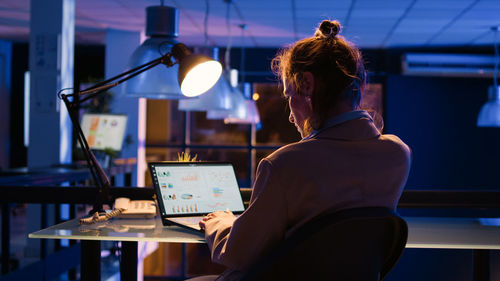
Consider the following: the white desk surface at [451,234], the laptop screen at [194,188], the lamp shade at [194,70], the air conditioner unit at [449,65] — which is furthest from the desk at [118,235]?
the air conditioner unit at [449,65]

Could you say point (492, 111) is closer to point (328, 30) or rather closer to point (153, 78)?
point (153, 78)

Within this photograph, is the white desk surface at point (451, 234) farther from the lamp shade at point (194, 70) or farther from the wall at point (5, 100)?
the wall at point (5, 100)

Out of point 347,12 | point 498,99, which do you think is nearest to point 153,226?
point 347,12

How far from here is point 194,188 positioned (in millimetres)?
2055

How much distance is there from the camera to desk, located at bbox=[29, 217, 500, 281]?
170 cm

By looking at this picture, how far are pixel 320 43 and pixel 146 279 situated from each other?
4.99 meters

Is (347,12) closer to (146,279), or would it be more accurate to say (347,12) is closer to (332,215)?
(146,279)

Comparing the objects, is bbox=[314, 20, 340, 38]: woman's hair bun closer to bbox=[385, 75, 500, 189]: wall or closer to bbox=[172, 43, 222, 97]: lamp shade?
bbox=[172, 43, 222, 97]: lamp shade

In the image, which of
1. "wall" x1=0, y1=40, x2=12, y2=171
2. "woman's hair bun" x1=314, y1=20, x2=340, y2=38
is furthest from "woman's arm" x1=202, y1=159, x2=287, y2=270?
"wall" x1=0, y1=40, x2=12, y2=171

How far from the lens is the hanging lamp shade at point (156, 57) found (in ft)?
7.99

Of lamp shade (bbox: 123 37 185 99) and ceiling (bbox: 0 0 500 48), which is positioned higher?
ceiling (bbox: 0 0 500 48)

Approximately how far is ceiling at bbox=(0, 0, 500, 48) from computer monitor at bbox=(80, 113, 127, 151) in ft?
4.06

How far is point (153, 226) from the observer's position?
6.41 ft

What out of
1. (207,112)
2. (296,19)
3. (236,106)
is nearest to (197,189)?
(236,106)
